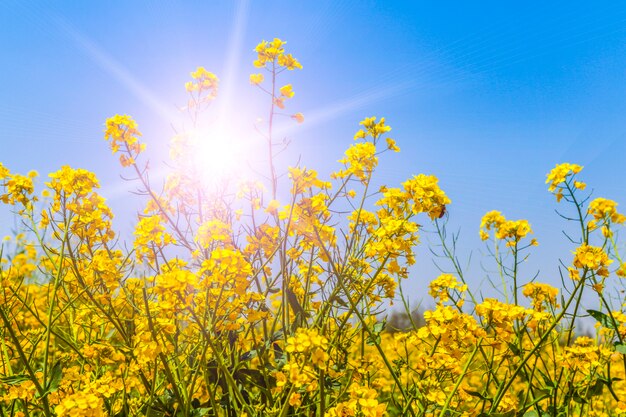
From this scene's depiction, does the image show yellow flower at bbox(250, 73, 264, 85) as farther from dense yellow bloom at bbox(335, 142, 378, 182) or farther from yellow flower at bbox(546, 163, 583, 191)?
yellow flower at bbox(546, 163, 583, 191)

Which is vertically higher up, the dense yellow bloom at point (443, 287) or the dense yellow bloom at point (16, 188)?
the dense yellow bloom at point (16, 188)

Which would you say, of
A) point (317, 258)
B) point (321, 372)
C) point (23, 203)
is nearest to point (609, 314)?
point (317, 258)

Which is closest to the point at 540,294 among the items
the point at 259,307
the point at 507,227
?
the point at 507,227

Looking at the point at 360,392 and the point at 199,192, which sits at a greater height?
the point at 199,192

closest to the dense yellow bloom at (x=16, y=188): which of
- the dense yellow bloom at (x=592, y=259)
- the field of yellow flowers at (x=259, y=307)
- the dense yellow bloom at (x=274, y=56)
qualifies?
the field of yellow flowers at (x=259, y=307)

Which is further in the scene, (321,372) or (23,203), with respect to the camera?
(23,203)

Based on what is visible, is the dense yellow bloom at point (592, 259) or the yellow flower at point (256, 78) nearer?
the dense yellow bloom at point (592, 259)

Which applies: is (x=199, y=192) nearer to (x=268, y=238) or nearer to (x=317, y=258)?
(x=268, y=238)

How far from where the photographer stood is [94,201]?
2.78m

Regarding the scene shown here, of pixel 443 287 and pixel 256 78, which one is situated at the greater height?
pixel 256 78

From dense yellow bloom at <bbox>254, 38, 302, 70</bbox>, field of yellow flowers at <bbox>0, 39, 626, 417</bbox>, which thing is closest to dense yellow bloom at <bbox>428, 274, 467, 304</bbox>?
field of yellow flowers at <bbox>0, 39, 626, 417</bbox>

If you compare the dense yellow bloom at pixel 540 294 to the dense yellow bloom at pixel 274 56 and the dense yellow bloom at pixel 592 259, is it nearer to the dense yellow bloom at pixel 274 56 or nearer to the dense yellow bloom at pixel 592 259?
the dense yellow bloom at pixel 592 259

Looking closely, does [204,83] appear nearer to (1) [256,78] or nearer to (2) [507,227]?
(1) [256,78]

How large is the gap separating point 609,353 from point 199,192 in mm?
2647
